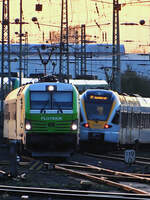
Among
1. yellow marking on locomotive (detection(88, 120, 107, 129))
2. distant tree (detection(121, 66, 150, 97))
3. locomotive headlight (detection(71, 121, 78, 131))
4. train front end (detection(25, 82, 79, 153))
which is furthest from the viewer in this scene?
distant tree (detection(121, 66, 150, 97))

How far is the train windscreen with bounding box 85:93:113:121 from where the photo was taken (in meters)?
37.3

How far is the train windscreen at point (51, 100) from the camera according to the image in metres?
29.8

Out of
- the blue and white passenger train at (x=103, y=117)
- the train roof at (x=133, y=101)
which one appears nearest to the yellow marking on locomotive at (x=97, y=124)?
the blue and white passenger train at (x=103, y=117)

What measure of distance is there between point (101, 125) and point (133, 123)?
524cm

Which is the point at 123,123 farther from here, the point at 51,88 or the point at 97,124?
the point at 51,88

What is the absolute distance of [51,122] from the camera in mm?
29438

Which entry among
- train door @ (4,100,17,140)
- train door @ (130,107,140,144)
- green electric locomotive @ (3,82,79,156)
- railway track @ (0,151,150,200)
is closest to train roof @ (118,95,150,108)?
train door @ (130,107,140,144)

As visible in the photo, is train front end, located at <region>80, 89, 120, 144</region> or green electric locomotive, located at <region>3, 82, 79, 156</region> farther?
train front end, located at <region>80, 89, 120, 144</region>

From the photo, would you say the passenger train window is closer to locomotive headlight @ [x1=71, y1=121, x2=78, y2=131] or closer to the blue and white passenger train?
the blue and white passenger train

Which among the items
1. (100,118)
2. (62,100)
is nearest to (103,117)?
(100,118)

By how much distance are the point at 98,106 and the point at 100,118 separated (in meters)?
0.60

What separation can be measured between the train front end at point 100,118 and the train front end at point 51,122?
719 cm

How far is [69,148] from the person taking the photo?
2950 cm

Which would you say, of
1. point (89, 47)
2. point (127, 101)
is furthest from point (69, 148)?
point (89, 47)
